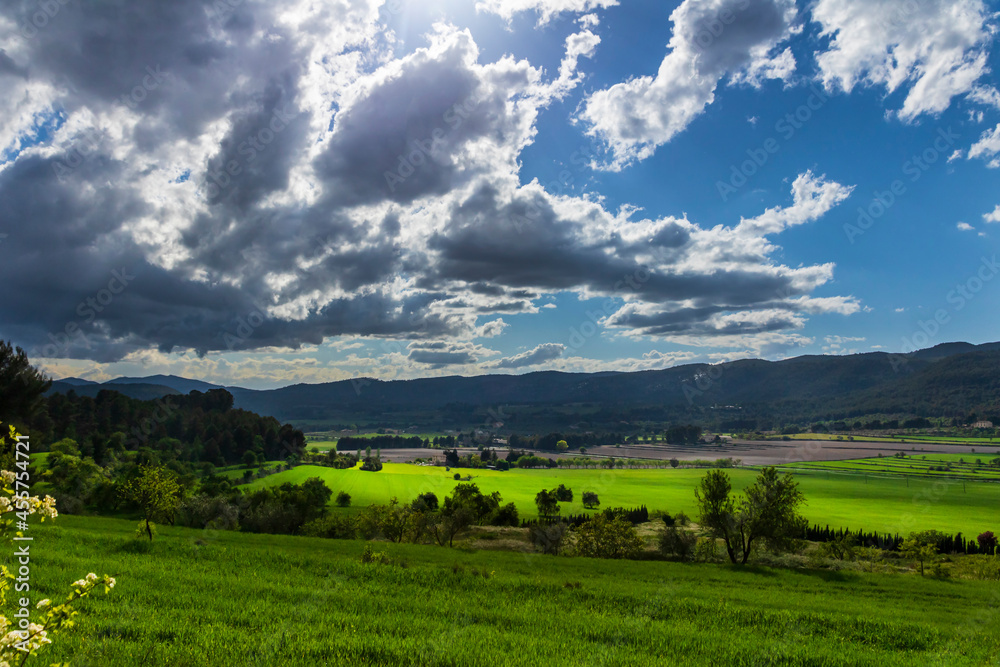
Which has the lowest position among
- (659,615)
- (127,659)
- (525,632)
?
(659,615)

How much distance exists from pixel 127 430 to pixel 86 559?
536 ft

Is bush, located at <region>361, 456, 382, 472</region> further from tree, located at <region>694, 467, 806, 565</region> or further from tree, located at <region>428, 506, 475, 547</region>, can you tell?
tree, located at <region>694, 467, 806, 565</region>

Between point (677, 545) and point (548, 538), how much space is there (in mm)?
18431

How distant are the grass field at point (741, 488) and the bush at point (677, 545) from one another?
2078 inches

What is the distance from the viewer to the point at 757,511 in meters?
51.0

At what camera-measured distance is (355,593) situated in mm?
14883

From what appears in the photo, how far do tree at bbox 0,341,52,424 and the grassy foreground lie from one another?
4236 centimetres

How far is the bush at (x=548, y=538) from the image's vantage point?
71.6 metres

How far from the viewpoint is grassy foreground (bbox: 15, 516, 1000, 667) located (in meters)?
9.51

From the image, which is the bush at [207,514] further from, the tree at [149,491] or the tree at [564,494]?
the tree at [564,494]

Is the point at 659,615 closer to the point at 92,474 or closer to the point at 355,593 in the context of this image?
the point at 355,593

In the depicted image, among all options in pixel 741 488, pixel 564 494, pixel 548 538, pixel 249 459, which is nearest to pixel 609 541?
pixel 548 538

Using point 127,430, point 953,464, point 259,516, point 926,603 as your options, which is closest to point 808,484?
point 953,464

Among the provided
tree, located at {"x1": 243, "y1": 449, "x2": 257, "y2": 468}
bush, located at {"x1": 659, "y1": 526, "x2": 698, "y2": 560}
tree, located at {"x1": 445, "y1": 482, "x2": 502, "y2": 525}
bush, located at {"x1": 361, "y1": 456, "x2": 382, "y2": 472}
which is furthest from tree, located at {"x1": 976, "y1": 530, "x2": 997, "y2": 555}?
tree, located at {"x1": 243, "y1": 449, "x2": 257, "y2": 468}
